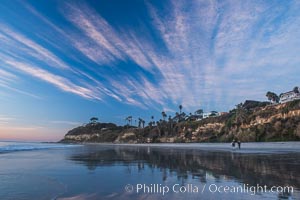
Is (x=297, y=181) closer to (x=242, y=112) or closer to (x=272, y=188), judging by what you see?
(x=272, y=188)

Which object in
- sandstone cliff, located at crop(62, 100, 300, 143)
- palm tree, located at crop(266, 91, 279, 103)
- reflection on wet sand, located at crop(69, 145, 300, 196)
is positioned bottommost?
reflection on wet sand, located at crop(69, 145, 300, 196)

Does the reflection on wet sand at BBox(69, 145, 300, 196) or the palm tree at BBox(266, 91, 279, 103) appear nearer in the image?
the reflection on wet sand at BBox(69, 145, 300, 196)

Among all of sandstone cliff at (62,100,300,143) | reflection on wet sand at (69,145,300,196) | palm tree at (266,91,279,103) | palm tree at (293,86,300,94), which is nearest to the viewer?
reflection on wet sand at (69,145,300,196)

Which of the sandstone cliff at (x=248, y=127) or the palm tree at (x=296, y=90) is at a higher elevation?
the palm tree at (x=296, y=90)

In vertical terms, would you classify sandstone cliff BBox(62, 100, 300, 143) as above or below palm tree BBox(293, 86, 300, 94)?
below

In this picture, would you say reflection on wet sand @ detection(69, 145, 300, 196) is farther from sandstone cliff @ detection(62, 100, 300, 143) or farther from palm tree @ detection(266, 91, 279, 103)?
palm tree @ detection(266, 91, 279, 103)

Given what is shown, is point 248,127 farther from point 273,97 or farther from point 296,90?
point 273,97

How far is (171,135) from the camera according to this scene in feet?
424

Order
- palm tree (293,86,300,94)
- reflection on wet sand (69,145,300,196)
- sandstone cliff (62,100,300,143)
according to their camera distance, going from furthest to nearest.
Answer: palm tree (293,86,300,94) → sandstone cliff (62,100,300,143) → reflection on wet sand (69,145,300,196)

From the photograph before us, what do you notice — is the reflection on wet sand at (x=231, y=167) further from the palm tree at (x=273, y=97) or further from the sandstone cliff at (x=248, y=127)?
the palm tree at (x=273, y=97)

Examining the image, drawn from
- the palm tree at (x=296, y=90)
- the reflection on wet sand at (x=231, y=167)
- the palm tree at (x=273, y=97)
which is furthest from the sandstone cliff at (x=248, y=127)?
the reflection on wet sand at (x=231, y=167)

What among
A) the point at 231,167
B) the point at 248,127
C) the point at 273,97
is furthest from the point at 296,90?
the point at 231,167

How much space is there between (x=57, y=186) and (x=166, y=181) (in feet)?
15.8

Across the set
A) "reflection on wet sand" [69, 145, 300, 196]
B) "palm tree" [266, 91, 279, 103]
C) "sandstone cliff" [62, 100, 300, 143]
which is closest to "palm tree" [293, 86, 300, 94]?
"palm tree" [266, 91, 279, 103]
